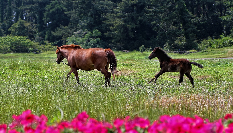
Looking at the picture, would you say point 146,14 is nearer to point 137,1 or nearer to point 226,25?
point 137,1

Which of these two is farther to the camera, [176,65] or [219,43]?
[219,43]

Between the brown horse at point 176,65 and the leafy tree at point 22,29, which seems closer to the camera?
the brown horse at point 176,65

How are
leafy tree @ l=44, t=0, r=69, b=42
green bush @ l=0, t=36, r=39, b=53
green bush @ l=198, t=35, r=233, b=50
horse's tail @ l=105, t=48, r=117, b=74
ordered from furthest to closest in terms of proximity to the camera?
leafy tree @ l=44, t=0, r=69, b=42
green bush @ l=0, t=36, r=39, b=53
green bush @ l=198, t=35, r=233, b=50
horse's tail @ l=105, t=48, r=117, b=74

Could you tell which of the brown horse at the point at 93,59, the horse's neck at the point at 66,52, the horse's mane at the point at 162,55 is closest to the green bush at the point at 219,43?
the horse's mane at the point at 162,55

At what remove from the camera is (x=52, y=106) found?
19.3 feet

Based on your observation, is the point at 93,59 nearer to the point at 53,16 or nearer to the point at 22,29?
the point at 22,29

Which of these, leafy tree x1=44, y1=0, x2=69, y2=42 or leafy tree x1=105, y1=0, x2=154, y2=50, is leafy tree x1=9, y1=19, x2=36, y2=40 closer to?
leafy tree x1=44, y1=0, x2=69, y2=42

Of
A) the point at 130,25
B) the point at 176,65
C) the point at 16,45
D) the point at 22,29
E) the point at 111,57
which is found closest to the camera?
the point at 176,65

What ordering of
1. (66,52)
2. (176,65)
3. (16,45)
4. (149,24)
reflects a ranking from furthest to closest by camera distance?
(149,24) < (16,45) < (66,52) < (176,65)

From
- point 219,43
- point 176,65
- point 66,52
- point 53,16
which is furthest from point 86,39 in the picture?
point 176,65

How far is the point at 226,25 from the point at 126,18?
51.8 ft

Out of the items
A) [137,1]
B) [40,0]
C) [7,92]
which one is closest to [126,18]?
[137,1]

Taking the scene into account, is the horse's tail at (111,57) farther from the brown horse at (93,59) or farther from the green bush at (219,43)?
the green bush at (219,43)

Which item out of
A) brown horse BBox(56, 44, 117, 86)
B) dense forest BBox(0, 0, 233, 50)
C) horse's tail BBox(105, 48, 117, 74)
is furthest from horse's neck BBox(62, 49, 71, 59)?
dense forest BBox(0, 0, 233, 50)
